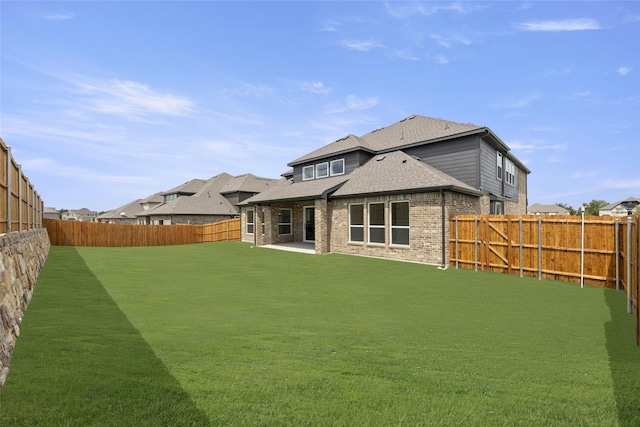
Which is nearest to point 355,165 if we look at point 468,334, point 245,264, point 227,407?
point 245,264

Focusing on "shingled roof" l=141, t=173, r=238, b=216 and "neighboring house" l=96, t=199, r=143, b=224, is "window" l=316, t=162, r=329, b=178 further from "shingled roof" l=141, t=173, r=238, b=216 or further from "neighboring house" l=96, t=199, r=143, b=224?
"neighboring house" l=96, t=199, r=143, b=224

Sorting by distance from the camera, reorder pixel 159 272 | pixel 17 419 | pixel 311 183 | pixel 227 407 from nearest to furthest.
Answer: pixel 17 419
pixel 227 407
pixel 159 272
pixel 311 183

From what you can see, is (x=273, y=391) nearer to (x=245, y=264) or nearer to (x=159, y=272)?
(x=159, y=272)

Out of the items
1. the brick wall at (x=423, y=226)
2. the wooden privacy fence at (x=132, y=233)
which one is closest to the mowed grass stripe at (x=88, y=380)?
the brick wall at (x=423, y=226)

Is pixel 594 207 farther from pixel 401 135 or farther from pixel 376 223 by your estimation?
pixel 376 223

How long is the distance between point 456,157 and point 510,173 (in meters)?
7.51

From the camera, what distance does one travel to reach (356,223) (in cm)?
1653

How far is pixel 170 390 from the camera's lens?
10.0 feet

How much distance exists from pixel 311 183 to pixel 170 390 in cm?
1834

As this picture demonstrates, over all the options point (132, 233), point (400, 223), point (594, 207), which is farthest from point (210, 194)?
point (594, 207)

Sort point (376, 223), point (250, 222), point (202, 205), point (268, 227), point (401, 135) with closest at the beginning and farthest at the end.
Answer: point (376, 223)
point (401, 135)
point (268, 227)
point (250, 222)
point (202, 205)

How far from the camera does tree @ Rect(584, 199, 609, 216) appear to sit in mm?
85719

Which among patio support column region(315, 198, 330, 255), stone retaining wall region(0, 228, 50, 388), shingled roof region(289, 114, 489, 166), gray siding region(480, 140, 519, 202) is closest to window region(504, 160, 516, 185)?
gray siding region(480, 140, 519, 202)

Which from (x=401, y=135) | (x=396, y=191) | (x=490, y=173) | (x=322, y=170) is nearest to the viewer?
(x=396, y=191)
